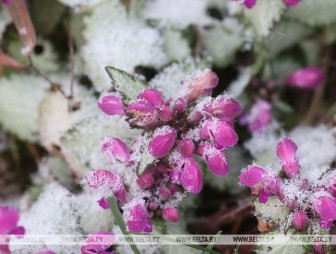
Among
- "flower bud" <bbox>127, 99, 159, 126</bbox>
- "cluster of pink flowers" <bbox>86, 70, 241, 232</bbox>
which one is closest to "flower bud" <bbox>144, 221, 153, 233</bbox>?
"cluster of pink flowers" <bbox>86, 70, 241, 232</bbox>

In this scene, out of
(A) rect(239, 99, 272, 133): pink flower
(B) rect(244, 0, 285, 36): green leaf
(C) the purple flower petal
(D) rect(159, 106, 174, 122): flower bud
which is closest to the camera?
(C) the purple flower petal

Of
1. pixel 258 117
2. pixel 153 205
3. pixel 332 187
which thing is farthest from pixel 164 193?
pixel 258 117

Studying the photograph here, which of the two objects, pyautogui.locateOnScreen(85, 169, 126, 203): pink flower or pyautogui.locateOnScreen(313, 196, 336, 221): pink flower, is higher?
pyautogui.locateOnScreen(313, 196, 336, 221): pink flower

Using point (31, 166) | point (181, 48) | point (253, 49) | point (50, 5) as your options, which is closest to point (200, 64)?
point (181, 48)

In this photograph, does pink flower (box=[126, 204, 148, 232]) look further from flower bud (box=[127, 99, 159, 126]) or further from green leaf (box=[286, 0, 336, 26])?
green leaf (box=[286, 0, 336, 26])

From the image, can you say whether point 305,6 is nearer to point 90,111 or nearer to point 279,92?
point 279,92

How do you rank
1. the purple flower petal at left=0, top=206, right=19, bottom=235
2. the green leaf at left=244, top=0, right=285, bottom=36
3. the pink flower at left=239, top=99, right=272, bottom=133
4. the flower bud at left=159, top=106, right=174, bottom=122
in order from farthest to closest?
the pink flower at left=239, top=99, right=272, bottom=133, the green leaf at left=244, top=0, right=285, bottom=36, the flower bud at left=159, top=106, right=174, bottom=122, the purple flower petal at left=0, top=206, right=19, bottom=235
